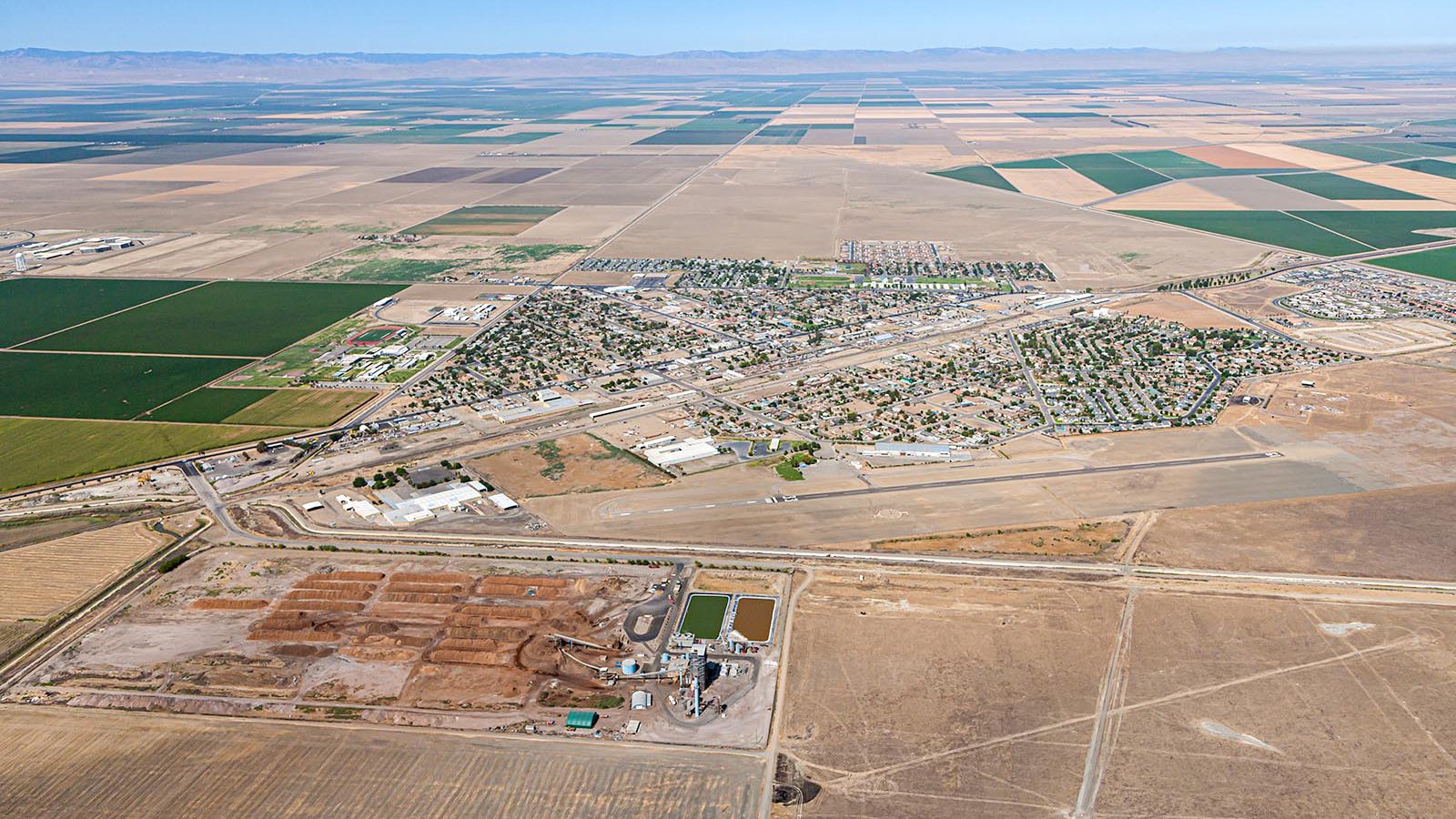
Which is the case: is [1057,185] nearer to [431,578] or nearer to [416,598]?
[431,578]


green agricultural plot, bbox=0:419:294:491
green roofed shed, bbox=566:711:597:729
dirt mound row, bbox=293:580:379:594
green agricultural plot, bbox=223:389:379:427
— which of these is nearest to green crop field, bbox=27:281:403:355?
green agricultural plot, bbox=223:389:379:427

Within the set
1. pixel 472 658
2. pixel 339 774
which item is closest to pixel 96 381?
pixel 472 658

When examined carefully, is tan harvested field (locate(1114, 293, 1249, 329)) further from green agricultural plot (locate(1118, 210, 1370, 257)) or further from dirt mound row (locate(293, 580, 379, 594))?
dirt mound row (locate(293, 580, 379, 594))

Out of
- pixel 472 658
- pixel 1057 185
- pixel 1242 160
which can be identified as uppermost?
pixel 1242 160

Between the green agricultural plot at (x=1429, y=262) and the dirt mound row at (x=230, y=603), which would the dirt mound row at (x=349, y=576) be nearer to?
the dirt mound row at (x=230, y=603)

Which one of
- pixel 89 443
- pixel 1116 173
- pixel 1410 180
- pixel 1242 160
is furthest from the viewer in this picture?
pixel 1242 160

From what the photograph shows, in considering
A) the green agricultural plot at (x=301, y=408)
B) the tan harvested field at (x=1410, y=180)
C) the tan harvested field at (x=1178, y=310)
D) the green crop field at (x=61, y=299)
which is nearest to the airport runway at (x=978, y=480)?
the green agricultural plot at (x=301, y=408)
